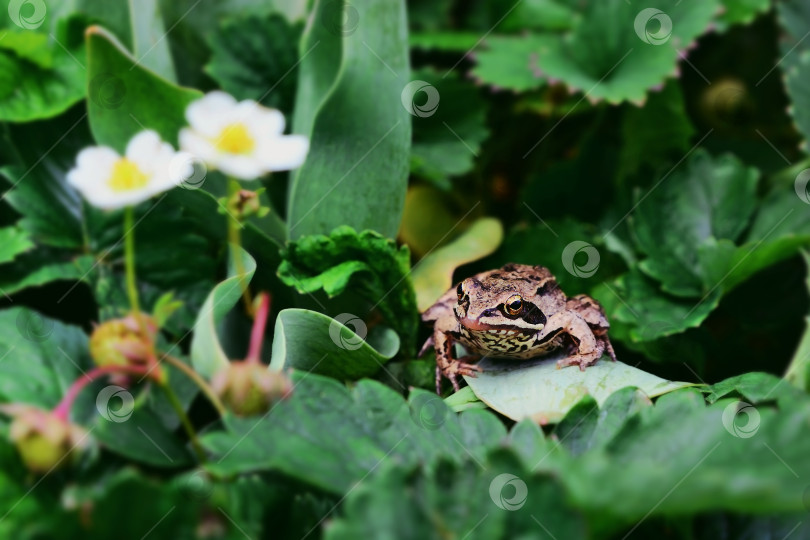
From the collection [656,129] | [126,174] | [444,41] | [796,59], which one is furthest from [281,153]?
[796,59]

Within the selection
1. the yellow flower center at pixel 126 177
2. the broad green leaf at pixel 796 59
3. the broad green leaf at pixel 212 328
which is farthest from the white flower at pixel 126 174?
the broad green leaf at pixel 796 59

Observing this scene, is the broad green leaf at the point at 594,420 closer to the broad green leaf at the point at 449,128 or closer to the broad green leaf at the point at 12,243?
the broad green leaf at the point at 449,128

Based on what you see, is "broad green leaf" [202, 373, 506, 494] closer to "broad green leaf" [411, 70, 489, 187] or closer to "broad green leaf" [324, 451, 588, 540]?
"broad green leaf" [324, 451, 588, 540]

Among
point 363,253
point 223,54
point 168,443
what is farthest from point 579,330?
point 223,54

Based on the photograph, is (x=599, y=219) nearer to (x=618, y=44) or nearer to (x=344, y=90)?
(x=618, y=44)

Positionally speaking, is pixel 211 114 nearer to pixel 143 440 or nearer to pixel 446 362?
pixel 143 440
